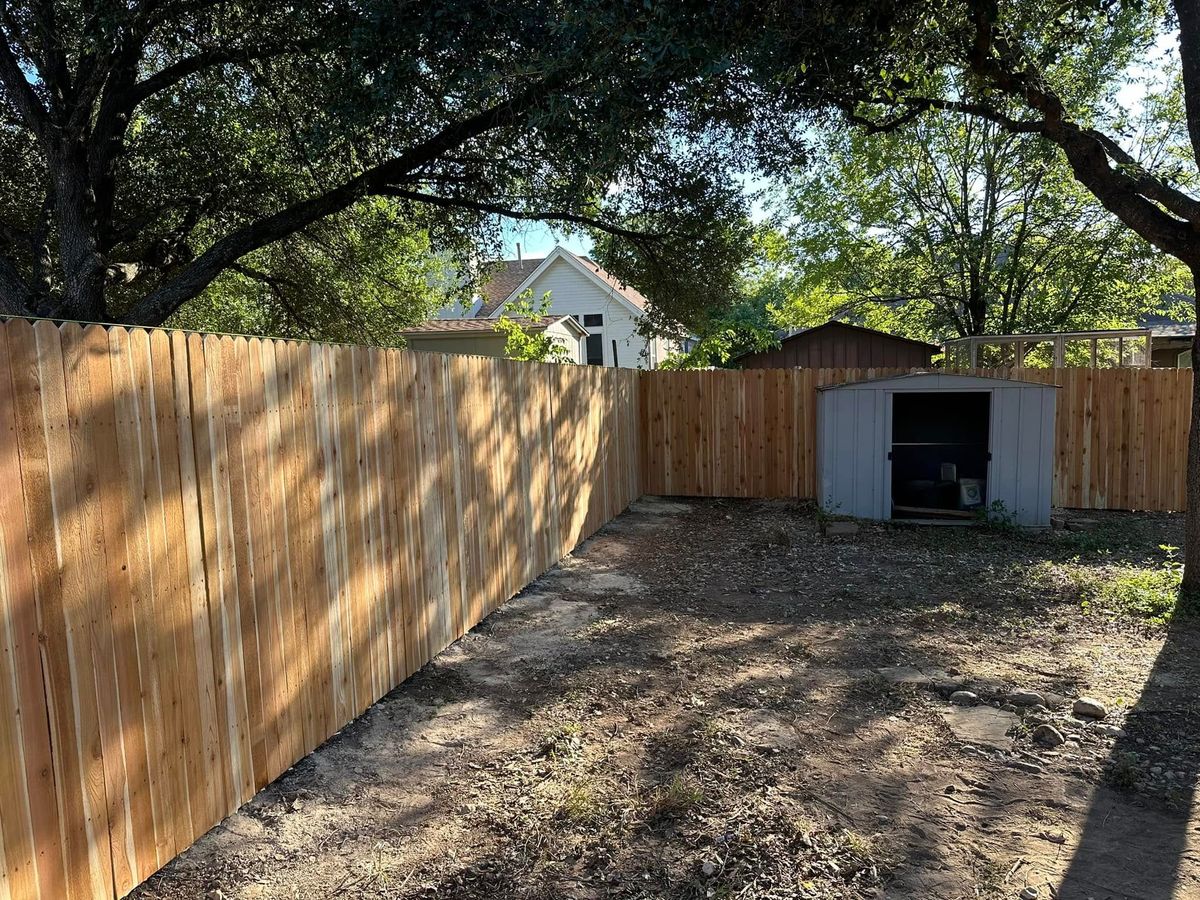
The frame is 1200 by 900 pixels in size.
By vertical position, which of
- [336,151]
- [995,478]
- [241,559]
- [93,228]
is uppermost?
[336,151]

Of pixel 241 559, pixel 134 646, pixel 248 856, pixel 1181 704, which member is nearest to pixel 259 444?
pixel 241 559

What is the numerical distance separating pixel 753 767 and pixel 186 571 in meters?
2.42

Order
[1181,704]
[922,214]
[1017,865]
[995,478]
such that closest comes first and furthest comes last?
[1017,865] < [1181,704] < [995,478] < [922,214]

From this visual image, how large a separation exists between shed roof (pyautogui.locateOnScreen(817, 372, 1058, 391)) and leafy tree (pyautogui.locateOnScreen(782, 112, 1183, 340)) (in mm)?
6332

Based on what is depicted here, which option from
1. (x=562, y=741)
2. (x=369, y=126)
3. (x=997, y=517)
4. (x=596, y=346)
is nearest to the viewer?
(x=562, y=741)

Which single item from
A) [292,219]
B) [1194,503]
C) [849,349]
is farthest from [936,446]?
[292,219]

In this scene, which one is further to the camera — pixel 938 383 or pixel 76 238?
pixel 938 383

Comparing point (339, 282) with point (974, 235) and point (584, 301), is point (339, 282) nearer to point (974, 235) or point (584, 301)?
point (974, 235)

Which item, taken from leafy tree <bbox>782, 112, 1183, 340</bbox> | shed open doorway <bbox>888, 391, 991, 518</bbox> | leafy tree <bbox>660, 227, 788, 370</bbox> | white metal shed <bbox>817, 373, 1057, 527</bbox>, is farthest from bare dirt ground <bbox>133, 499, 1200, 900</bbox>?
leafy tree <bbox>782, 112, 1183, 340</bbox>

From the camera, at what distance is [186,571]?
273 centimetres

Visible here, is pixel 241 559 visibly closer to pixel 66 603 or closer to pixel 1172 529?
pixel 66 603

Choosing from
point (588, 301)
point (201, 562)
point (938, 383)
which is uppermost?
point (588, 301)

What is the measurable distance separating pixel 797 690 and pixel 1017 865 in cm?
160

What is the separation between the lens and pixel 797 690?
4227 millimetres
